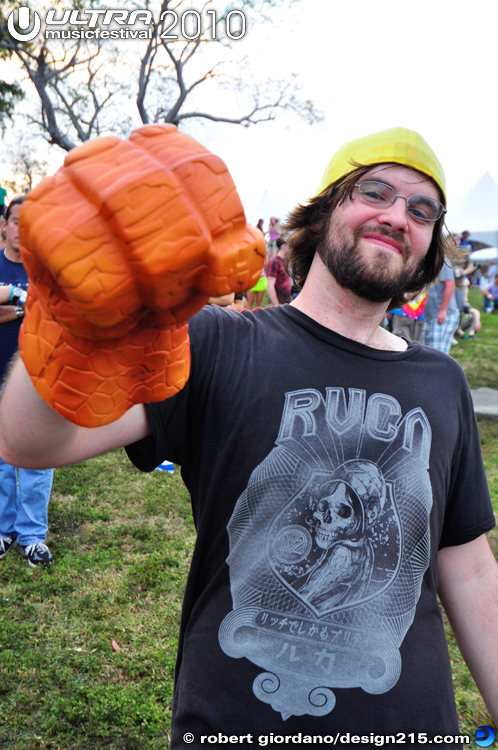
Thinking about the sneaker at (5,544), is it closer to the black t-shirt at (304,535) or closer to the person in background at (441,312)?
the black t-shirt at (304,535)

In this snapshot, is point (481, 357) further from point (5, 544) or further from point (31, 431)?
point (31, 431)

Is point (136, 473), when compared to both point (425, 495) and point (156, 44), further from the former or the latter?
point (156, 44)

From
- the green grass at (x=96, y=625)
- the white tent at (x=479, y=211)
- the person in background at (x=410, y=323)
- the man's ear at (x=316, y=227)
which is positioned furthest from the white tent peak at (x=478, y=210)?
the man's ear at (x=316, y=227)

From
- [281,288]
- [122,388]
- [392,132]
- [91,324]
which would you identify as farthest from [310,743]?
[281,288]

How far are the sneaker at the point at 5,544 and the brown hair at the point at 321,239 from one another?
252 cm

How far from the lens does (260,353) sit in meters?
1.21

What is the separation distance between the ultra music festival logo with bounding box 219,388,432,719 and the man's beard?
0.89 feet

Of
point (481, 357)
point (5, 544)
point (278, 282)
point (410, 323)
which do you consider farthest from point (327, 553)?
point (481, 357)

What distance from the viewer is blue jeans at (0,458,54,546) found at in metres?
3.11

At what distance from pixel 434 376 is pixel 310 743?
882 millimetres

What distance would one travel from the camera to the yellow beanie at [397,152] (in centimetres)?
139

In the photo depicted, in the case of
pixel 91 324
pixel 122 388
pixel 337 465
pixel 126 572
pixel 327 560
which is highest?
pixel 91 324

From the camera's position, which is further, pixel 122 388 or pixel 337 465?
pixel 337 465

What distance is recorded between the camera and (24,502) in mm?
3146
